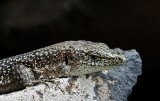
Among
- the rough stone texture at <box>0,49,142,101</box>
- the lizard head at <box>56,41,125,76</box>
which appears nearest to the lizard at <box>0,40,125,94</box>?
the lizard head at <box>56,41,125,76</box>

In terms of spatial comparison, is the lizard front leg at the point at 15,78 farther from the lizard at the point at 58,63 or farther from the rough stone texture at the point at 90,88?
the rough stone texture at the point at 90,88

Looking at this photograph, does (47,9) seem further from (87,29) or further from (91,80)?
(91,80)

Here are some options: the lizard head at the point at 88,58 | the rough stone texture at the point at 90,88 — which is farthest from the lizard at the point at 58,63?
the rough stone texture at the point at 90,88

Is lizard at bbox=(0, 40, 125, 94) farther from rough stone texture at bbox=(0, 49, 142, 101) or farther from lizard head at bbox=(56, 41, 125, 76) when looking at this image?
rough stone texture at bbox=(0, 49, 142, 101)

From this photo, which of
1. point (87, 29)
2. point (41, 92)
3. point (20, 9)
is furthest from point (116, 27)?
point (41, 92)

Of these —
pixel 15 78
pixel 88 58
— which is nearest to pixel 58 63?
pixel 88 58

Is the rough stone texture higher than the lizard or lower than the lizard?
lower

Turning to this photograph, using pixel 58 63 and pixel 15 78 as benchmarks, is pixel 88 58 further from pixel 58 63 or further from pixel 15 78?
pixel 15 78
